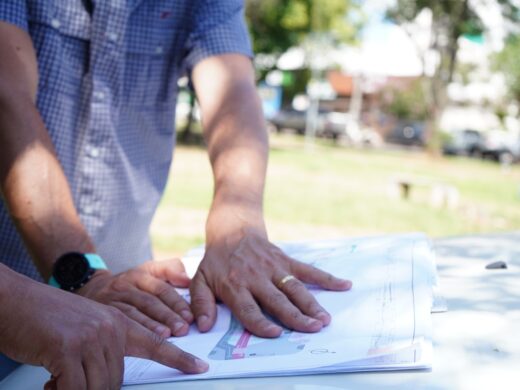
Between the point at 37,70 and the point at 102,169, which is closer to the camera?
the point at 37,70

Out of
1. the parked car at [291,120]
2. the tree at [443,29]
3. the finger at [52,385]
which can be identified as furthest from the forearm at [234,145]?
the parked car at [291,120]

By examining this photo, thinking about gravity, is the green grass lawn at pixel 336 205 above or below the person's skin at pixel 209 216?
below

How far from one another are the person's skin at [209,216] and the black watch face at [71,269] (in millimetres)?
25

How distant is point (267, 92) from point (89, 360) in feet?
87.1

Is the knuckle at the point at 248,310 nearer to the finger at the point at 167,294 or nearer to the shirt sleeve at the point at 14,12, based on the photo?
the finger at the point at 167,294

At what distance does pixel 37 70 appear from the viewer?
1625 mm

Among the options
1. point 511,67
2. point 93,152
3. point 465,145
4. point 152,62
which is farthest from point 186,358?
point 511,67

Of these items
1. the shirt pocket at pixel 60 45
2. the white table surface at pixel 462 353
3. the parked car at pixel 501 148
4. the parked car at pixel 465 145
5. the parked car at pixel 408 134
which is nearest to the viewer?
the white table surface at pixel 462 353

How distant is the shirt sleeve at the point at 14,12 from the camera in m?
1.54

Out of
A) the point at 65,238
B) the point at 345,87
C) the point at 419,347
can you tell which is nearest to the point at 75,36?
the point at 65,238

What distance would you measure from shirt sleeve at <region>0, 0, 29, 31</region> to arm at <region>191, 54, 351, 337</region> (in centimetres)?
48

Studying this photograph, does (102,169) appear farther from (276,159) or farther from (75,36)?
(276,159)

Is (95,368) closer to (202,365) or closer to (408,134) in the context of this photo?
(202,365)

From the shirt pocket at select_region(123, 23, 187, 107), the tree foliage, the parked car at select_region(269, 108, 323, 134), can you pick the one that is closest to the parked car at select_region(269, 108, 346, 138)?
the parked car at select_region(269, 108, 323, 134)
